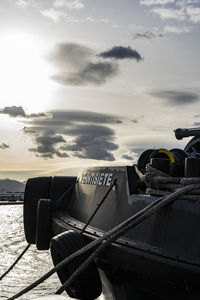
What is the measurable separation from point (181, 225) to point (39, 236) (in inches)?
162

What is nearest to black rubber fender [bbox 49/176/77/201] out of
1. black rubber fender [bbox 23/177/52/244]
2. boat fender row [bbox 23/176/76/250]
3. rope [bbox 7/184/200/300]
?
boat fender row [bbox 23/176/76/250]

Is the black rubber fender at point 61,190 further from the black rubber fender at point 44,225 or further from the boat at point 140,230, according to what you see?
the boat at point 140,230

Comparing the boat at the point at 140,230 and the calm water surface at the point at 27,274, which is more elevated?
the boat at the point at 140,230

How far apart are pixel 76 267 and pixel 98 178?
152cm

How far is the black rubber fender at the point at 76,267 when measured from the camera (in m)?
5.34

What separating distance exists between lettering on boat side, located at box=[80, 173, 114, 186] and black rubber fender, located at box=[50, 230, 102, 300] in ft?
2.68

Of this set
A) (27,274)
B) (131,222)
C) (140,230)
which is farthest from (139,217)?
(27,274)

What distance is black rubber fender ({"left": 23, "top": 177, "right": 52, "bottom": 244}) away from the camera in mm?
8867

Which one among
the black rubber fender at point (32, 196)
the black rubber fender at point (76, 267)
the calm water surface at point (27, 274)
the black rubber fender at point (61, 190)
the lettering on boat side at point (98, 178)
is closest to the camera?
the black rubber fender at point (76, 267)

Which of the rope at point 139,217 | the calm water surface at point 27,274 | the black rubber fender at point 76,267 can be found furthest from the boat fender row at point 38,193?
the rope at point 139,217

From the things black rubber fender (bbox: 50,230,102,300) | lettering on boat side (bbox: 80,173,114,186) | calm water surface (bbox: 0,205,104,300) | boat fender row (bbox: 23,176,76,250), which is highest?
lettering on boat side (bbox: 80,173,114,186)

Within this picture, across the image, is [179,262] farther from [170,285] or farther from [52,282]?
[52,282]

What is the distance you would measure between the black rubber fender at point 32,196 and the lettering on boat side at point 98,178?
1.55 metres

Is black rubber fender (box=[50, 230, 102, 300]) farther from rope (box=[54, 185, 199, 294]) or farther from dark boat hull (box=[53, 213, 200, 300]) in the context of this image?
rope (box=[54, 185, 199, 294])
